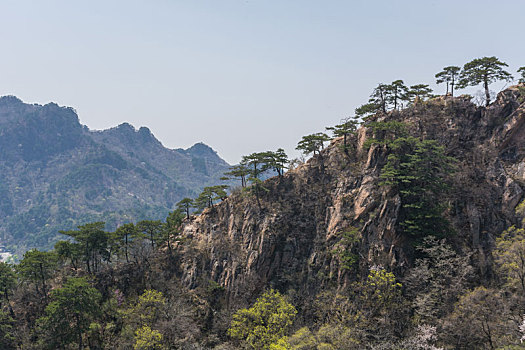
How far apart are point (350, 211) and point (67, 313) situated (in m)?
56.1

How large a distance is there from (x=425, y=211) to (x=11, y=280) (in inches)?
3097

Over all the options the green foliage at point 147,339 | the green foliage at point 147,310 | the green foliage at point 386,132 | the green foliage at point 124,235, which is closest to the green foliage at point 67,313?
the green foliage at point 147,310

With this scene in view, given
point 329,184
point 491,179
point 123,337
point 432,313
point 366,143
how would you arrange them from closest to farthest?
point 432,313
point 123,337
point 491,179
point 366,143
point 329,184

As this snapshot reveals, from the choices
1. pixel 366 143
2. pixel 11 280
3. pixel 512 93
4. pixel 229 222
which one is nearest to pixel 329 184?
pixel 366 143

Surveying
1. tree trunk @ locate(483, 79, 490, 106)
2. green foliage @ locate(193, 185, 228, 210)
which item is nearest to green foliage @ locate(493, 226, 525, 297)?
tree trunk @ locate(483, 79, 490, 106)

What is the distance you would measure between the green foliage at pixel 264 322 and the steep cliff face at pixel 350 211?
8.09 m

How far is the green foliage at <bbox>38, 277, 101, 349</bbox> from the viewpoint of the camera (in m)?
53.4

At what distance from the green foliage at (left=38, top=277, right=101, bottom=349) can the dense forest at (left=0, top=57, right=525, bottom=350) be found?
0.80 ft

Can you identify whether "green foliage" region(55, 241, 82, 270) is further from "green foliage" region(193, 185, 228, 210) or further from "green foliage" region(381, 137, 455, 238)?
"green foliage" region(381, 137, 455, 238)

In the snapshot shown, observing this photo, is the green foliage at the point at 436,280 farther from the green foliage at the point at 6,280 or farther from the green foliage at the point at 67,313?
the green foliage at the point at 6,280

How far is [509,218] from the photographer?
54.2m

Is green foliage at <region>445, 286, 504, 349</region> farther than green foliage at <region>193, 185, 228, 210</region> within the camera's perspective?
No

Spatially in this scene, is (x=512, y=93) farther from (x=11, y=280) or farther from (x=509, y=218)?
(x=11, y=280)

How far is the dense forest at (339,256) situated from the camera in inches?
1871
